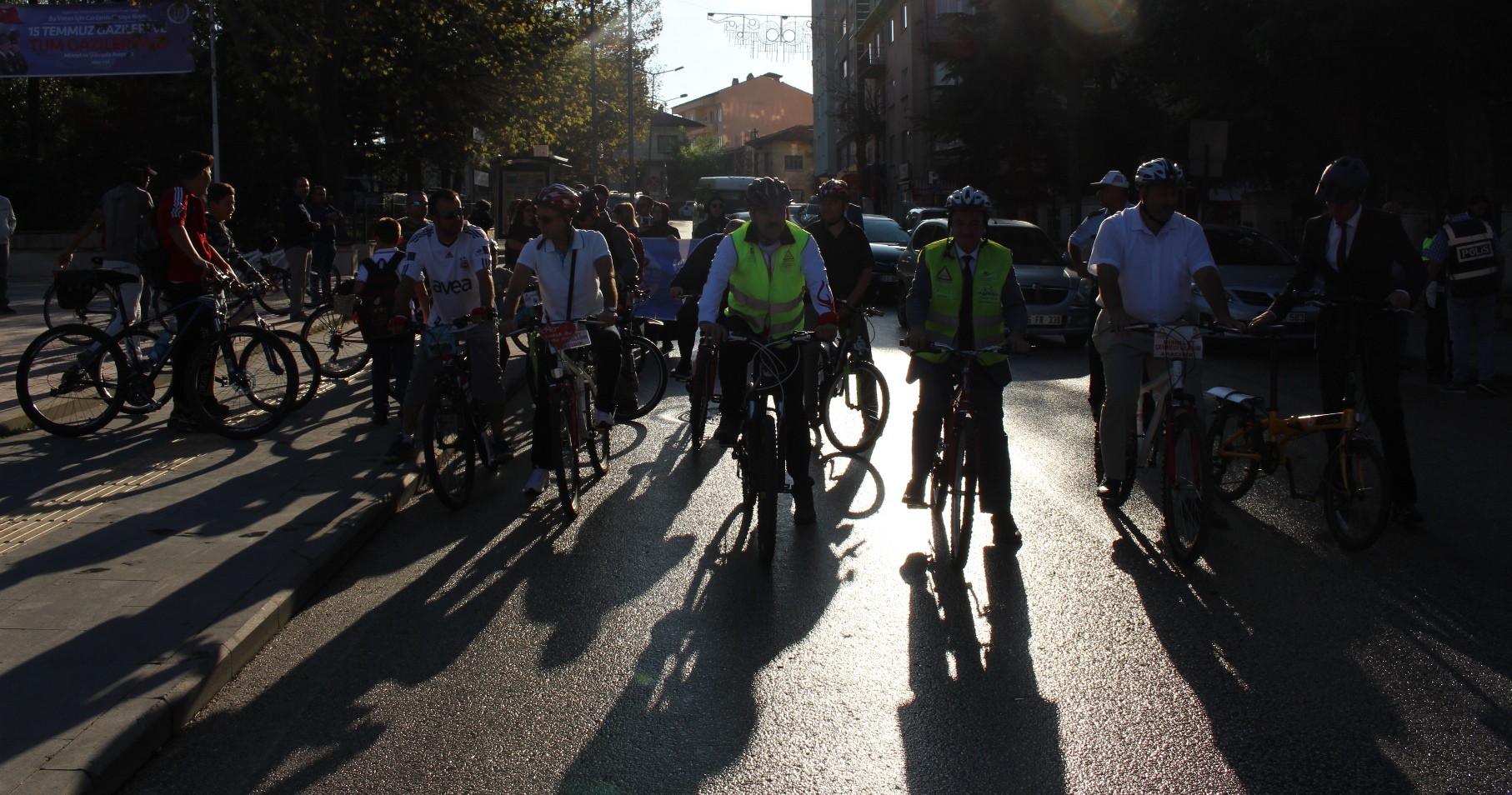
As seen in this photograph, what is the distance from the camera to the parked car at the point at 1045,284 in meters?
15.6

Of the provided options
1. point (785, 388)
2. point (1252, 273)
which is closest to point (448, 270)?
point (785, 388)

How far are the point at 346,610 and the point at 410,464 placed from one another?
109 inches

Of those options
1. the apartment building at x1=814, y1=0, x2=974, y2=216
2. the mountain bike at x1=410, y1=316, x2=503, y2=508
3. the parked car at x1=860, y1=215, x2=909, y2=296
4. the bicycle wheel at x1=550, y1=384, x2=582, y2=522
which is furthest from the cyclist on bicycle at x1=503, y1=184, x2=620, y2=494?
the apartment building at x1=814, y1=0, x2=974, y2=216

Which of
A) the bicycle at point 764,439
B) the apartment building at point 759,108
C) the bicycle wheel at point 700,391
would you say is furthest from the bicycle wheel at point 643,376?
the apartment building at point 759,108

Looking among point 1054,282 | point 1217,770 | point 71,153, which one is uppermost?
point 71,153

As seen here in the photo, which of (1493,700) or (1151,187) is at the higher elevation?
(1151,187)

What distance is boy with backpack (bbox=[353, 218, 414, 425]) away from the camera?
9320mm

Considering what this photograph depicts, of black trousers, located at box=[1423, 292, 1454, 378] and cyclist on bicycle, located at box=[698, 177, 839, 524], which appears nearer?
cyclist on bicycle, located at box=[698, 177, 839, 524]

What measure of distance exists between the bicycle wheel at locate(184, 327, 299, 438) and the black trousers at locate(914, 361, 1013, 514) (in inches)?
195

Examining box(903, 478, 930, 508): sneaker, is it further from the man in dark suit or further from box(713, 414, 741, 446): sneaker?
the man in dark suit

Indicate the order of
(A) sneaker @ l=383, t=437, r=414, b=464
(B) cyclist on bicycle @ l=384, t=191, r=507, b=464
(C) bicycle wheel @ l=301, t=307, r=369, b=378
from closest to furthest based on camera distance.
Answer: (B) cyclist on bicycle @ l=384, t=191, r=507, b=464
(A) sneaker @ l=383, t=437, r=414, b=464
(C) bicycle wheel @ l=301, t=307, r=369, b=378

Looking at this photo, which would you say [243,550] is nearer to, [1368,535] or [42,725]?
[42,725]

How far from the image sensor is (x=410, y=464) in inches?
320

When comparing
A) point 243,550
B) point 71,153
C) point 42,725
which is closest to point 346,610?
point 243,550
